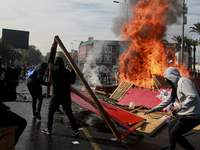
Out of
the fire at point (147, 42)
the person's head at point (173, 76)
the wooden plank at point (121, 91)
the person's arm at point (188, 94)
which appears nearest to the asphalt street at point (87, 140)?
the person's arm at point (188, 94)

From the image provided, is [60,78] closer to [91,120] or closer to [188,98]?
Result: [91,120]

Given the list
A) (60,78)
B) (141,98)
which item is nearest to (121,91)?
(141,98)

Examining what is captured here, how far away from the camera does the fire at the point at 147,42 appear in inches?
494

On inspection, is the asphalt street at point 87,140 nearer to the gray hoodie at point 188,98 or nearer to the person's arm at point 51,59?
the gray hoodie at point 188,98

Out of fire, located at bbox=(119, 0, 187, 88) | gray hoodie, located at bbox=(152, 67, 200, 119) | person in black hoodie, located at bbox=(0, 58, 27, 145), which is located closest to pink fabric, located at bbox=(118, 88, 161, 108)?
fire, located at bbox=(119, 0, 187, 88)

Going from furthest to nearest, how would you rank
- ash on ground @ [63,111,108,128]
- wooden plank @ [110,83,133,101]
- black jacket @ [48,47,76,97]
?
1. wooden plank @ [110,83,133,101]
2. ash on ground @ [63,111,108,128]
3. black jacket @ [48,47,76,97]

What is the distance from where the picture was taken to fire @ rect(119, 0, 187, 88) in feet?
41.2

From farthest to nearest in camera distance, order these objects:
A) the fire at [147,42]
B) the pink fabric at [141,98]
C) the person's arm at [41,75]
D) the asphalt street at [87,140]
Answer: the fire at [147,42], the pink fabric at [141,98], the person's arm at [41,75], the asphalt street at [87,140]

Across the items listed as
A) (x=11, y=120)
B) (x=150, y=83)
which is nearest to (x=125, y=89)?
(x=150, y=83)

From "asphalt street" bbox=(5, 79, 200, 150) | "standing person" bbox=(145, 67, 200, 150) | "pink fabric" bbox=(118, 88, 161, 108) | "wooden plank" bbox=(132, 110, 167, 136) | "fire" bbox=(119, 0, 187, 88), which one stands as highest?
"fire" bbox=(119, 0, 187, 88)

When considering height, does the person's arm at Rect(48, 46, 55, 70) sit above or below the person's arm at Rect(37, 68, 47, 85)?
above

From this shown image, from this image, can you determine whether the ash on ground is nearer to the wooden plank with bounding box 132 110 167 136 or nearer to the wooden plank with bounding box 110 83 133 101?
the wooden plank with bounding box 132 110 167 136

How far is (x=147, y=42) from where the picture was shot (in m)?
13.0

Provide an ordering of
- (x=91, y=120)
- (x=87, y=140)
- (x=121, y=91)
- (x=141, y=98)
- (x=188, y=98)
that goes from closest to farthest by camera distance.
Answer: (x=188, y=98)
(x=87, y=140)
(x=91, y=120)
(x=141, y=98)
(x=121, y=91)
